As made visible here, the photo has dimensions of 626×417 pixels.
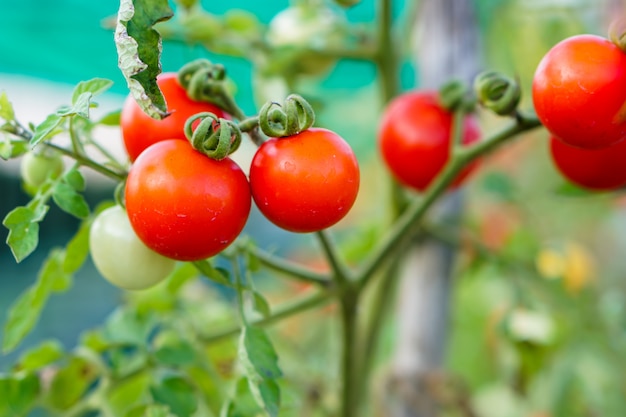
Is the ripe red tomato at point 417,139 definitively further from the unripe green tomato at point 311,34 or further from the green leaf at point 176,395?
the green leaf at point 176,395

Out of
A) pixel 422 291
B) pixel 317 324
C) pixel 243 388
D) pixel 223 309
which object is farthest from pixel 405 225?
pixel 317 324

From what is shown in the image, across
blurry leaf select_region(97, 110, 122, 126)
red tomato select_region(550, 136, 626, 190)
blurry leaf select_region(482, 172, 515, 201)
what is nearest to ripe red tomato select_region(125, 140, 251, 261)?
blurry leaf select_region(97, 110, 122, 126)

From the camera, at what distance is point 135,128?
1.52 ft

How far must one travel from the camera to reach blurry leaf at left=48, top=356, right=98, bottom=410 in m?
0.62

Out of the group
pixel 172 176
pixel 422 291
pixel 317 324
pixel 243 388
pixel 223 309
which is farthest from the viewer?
pixel 317 324

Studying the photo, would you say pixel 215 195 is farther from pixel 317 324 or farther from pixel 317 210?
pixel 317 324

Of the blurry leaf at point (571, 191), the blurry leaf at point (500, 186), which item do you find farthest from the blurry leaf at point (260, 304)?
the blurry leaf at point (500, 186)

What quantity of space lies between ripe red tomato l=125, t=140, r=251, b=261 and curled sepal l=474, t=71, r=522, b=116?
19 centimetres

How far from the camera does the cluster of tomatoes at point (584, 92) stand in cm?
40

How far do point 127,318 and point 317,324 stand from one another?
2.95ft

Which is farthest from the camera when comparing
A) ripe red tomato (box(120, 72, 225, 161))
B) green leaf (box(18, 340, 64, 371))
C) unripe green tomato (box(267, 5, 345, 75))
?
unripe green tomato (box(267, 5, 345, 75))

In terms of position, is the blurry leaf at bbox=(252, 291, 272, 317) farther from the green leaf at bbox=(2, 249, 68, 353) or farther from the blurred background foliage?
the blurred background foliage

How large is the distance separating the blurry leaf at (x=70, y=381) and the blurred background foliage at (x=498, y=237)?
345 millimetres

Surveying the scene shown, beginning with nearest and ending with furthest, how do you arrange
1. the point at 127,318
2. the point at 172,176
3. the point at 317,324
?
the point at 172,176
the point at 127,318
the point at 317,324
